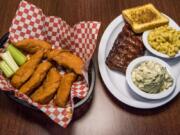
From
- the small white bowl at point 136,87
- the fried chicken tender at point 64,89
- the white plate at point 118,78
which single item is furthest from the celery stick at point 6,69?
the small white bowl at point 136,87

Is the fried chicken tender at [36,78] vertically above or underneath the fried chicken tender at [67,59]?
underneath

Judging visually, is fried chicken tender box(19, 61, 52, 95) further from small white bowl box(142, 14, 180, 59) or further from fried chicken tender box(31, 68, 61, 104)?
small white bowl box(142, 14, 180, 59)

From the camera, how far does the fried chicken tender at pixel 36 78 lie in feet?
3.89

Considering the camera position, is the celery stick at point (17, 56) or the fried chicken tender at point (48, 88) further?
the celery stick at point (17, 56)

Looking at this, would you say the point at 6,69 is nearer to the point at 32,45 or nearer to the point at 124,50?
the point at 32,45

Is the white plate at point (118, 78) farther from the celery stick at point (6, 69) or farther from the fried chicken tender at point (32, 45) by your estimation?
the celery stick at point (6, 69)

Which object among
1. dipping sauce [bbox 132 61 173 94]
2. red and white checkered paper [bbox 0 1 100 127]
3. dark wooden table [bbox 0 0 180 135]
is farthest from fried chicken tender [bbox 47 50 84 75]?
dipping sauce [bbox 132 61 173 94]

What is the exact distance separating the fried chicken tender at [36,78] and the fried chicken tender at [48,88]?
0.02m

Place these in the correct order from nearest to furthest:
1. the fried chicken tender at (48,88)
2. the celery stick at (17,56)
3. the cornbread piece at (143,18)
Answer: the fried chicken tender at (48,88)
the celery stick at (17,56)
the cornbread piece at (143,18)

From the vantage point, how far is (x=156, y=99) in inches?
48.2

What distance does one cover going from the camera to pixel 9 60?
1.25 m

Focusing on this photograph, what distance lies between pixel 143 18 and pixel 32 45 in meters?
0.60

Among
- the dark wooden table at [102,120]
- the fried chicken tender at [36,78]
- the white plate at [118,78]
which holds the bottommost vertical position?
the dark wooden table at [102,120]

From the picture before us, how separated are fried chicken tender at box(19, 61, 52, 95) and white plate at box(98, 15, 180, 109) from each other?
25 cm
